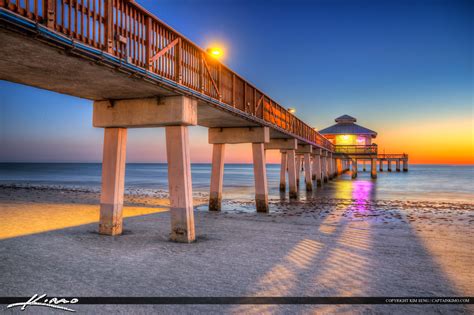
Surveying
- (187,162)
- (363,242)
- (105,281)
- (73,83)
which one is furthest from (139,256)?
(363,242)

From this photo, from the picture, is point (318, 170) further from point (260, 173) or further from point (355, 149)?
point (260, 173)

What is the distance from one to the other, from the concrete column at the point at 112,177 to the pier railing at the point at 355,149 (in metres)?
52.1

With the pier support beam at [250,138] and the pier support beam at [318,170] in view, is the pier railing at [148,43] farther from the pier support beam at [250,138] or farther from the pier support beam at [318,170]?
the pier support beam at [318,170]

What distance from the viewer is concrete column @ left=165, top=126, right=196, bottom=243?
31.9 ft

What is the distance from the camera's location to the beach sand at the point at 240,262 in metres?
6.04

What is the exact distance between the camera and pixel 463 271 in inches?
300

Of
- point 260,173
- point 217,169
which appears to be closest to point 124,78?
point 217,169

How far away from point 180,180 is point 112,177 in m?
2.30

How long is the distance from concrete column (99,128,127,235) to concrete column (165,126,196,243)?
1712 millimetres

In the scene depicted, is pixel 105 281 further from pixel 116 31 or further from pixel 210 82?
pixel 210 82

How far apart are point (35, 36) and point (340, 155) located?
58.4 metres

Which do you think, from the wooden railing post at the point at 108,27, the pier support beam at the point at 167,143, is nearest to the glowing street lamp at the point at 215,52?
the pier support beam at the point at 167,143

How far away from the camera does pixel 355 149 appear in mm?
Answer: 57938

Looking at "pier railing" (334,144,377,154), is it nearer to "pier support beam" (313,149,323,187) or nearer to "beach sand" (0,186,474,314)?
"pier support beam" (313,149,323,187)
